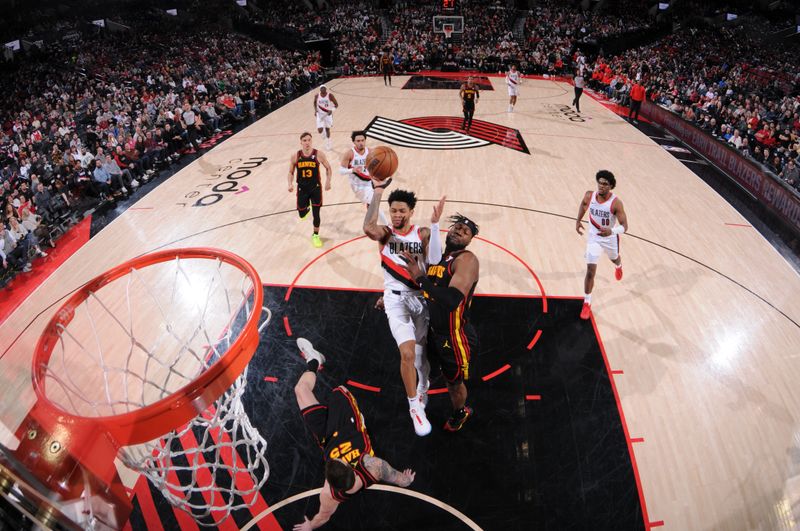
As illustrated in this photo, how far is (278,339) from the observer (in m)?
5.62

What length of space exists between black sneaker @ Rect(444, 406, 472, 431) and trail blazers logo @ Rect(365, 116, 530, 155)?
925 cm

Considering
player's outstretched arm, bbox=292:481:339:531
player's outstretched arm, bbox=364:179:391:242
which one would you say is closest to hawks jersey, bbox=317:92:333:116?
player's outstretched arm, bbox=364:179:391:242

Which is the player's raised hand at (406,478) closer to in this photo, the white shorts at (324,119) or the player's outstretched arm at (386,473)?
the player's outstretched arm at (386,473)

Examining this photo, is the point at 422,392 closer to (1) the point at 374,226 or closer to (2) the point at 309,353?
(2) the point at 309,353

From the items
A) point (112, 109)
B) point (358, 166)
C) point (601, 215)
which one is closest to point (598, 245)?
point (601, 215)

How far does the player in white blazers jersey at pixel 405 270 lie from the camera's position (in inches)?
165

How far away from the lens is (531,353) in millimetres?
5340

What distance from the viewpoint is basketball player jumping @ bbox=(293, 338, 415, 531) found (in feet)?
10.6

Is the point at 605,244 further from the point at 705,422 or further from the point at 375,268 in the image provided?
the point at 375,268

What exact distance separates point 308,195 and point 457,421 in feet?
14.4

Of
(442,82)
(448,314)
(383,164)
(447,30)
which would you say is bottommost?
(448,314)

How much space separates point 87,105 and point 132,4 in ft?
56.7

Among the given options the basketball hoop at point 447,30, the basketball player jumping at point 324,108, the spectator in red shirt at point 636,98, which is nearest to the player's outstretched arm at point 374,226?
the basketball player jumping at point 324,108

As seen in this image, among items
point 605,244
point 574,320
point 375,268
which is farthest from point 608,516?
point 375,268
